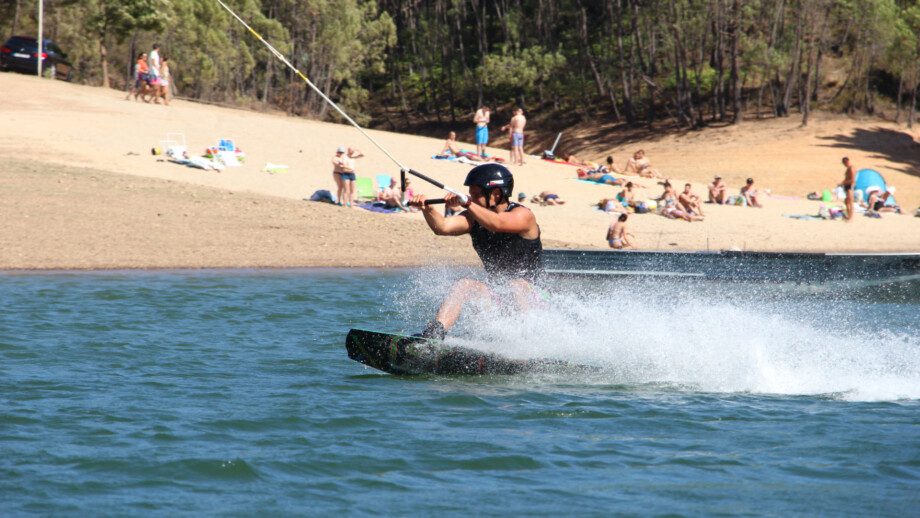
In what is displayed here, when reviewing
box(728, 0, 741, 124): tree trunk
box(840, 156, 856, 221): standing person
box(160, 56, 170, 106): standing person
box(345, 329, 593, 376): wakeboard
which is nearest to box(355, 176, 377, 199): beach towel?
box(840, 156, 856, 221): standing person

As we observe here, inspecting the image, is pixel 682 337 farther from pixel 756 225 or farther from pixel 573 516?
pixel 756 225

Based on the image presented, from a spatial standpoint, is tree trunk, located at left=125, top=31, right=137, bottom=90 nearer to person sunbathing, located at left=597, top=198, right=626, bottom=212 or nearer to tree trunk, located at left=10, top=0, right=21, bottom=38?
tree trunk, located at left=10, top=0, right=21, bottom=38

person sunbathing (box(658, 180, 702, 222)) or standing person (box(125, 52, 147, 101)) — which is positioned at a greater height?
standing person (box(125, 52, 147, 101))

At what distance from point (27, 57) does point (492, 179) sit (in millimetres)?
34574

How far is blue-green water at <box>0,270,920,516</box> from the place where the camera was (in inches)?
257

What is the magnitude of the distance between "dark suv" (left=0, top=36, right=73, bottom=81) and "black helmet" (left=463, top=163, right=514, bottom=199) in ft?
112

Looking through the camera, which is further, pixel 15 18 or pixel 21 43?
pixel 15 18

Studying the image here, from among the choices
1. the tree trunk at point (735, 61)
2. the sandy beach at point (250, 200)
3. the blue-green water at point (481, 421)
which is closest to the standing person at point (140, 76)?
the sandy beach at point (250, 200)

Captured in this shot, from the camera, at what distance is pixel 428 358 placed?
30.8 feet

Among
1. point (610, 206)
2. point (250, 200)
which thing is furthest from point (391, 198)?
point (610, 206)

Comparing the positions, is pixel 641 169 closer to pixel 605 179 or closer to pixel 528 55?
pixel 605 179

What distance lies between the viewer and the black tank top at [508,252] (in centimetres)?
935

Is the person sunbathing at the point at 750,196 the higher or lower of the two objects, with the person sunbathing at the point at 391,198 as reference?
higher

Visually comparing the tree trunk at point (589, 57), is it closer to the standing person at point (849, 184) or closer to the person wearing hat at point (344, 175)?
the standing person at point (849, 184)
